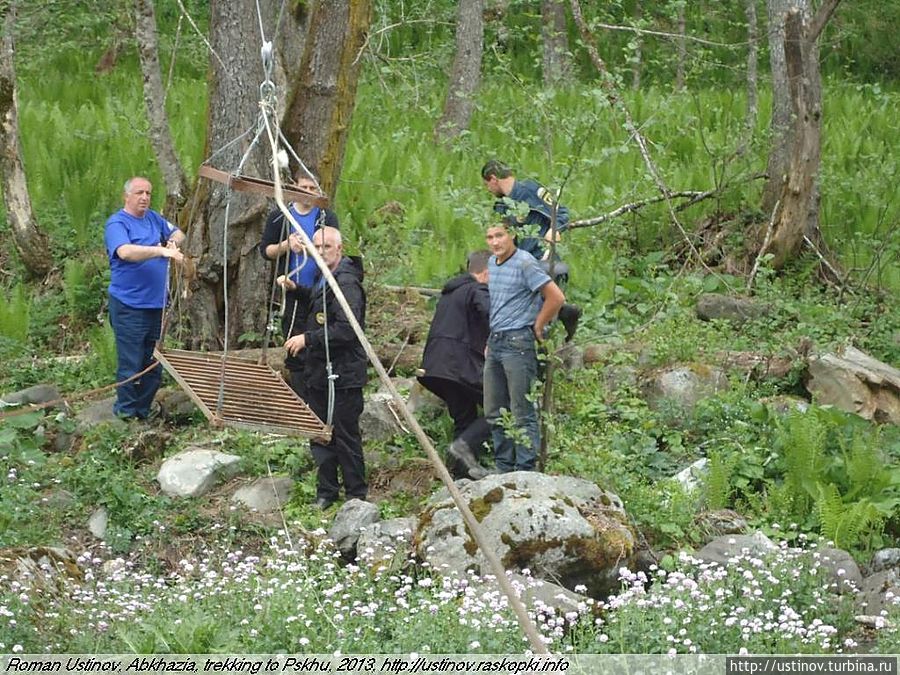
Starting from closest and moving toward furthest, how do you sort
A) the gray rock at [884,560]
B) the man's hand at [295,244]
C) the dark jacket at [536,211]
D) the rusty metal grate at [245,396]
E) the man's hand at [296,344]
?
1. the rusty metal grate at [245,396]
2. the gray rock at [884,560]
3. the man's hand at [295,244]
4. the man's hand at [296,344]
5. the dark jacket at [536,211]

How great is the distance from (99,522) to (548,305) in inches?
119

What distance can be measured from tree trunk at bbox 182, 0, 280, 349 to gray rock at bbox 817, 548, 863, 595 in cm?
501

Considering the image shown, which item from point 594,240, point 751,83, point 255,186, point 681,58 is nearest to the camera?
point 255,186

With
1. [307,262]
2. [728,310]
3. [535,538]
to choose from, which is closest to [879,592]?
[535,538]

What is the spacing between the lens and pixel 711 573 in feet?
22.4

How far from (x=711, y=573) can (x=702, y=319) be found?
507cm

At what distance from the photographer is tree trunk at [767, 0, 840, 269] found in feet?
40.3

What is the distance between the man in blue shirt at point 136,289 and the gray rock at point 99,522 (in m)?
1.38

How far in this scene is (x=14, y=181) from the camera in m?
12.7

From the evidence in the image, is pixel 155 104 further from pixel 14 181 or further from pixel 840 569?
pixel 840 569

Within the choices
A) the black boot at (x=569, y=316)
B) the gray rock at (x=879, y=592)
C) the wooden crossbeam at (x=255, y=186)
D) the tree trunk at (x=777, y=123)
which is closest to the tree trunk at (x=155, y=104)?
the black boot at (x=569, y=316)

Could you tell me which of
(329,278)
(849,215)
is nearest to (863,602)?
(329,278)

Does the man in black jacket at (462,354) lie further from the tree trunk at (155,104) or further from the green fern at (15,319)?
the green fern at (15,319)

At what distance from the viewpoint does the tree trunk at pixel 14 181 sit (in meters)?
12.6
